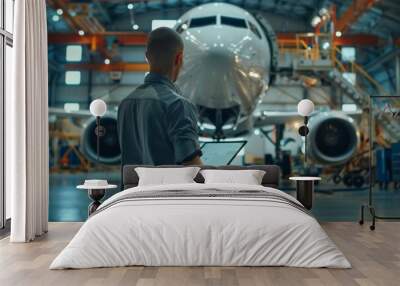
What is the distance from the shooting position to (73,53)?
705 centimetres

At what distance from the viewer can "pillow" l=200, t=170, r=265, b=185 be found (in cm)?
391

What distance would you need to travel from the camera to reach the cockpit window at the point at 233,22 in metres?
5.40

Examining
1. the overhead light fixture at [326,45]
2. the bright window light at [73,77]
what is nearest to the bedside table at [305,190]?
the overhead light fixture at [326,45]

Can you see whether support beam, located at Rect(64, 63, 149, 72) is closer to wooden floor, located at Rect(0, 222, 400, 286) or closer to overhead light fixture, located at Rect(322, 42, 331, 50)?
overhead light fixture, located at Rect(322, 42, 331, 50)

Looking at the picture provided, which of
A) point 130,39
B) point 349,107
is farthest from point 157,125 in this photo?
point 349,107

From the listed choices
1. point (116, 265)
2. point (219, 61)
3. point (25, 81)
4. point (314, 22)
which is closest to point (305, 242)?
point (116, 265)

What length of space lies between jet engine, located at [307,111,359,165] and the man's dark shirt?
5.58ft

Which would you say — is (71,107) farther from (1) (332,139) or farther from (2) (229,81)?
(1) (332,139)

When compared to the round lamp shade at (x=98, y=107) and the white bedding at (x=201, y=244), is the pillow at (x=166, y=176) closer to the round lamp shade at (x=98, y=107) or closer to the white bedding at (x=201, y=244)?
the round lamp shade at (x=98, y=107)

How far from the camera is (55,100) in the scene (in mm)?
6598

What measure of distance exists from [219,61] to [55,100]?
2639mm

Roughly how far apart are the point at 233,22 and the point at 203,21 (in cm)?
32

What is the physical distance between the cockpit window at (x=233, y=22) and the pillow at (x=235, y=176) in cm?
201

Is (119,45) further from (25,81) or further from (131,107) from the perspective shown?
(25,81)
